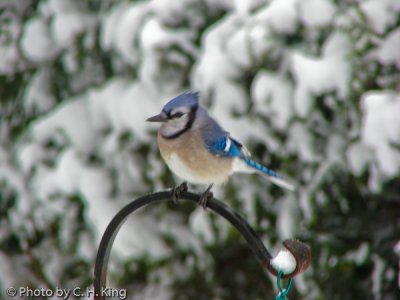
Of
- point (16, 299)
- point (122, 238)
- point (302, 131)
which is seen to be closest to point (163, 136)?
point (302, 131)

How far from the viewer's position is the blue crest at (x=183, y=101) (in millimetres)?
1680

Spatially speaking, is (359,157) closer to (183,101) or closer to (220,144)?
(220,144)

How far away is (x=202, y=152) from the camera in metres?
2.03

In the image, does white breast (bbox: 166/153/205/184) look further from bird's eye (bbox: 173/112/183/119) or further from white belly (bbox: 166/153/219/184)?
bird's eye (bbox: 173/112/183/119)

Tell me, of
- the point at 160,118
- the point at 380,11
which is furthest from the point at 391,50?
the point at 160,118

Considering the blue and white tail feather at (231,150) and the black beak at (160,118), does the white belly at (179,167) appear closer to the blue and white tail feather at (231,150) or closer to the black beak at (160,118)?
the blue and white tail feather at (231,150)

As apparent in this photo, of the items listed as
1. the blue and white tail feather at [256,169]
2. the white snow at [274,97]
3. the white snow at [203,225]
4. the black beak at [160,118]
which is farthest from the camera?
the white snow at [203,225]

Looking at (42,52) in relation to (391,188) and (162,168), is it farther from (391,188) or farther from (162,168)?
(391,188)

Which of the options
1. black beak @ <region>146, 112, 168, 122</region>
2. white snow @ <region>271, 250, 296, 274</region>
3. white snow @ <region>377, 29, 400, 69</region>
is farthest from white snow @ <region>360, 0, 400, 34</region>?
white snow @ <region>271, 250, 296, 274</region>

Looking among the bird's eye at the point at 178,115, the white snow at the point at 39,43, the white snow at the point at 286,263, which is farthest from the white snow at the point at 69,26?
→ the white snow at the point at 286,263

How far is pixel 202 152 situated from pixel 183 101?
1.14ft

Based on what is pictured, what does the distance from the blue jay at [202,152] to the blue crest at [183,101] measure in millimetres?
118

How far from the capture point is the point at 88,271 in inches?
→ 119

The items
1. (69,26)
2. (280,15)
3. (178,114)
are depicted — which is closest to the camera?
(178,114)
